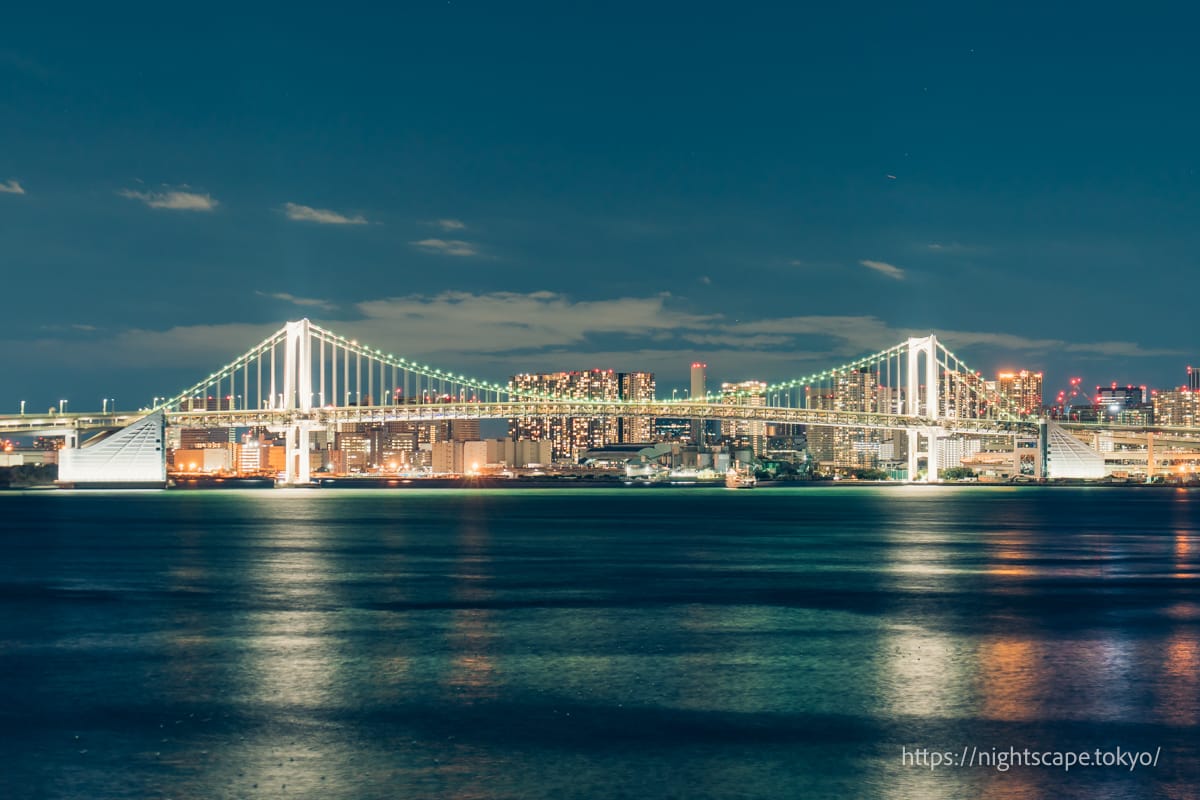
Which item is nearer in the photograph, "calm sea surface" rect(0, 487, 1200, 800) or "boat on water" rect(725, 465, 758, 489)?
"calm sea surface" rect(0, 487, 1200, 800)

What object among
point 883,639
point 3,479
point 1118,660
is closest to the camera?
point 1118,660

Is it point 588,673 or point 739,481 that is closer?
point 588,673

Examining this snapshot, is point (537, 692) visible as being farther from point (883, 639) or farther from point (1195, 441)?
point (1195, 441)

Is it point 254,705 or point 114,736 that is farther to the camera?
point 254,705

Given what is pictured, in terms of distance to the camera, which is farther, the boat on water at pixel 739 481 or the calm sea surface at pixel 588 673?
the boat on water at pixel 739 481

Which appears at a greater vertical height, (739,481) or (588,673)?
(588,673)

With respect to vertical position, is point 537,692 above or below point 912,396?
below

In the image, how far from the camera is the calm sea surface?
480 inches

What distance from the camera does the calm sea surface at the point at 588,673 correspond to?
12195 mm

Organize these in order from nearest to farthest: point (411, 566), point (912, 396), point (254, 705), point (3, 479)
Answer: point (254, 705)
point (411, 566)
point (912, 396)
point (3, 479)

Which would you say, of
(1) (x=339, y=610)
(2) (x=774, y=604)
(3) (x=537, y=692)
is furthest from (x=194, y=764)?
(2) (x=774, y=604)

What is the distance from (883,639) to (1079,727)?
6.85 m

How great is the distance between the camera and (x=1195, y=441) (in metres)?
130

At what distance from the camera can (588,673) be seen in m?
17.6
